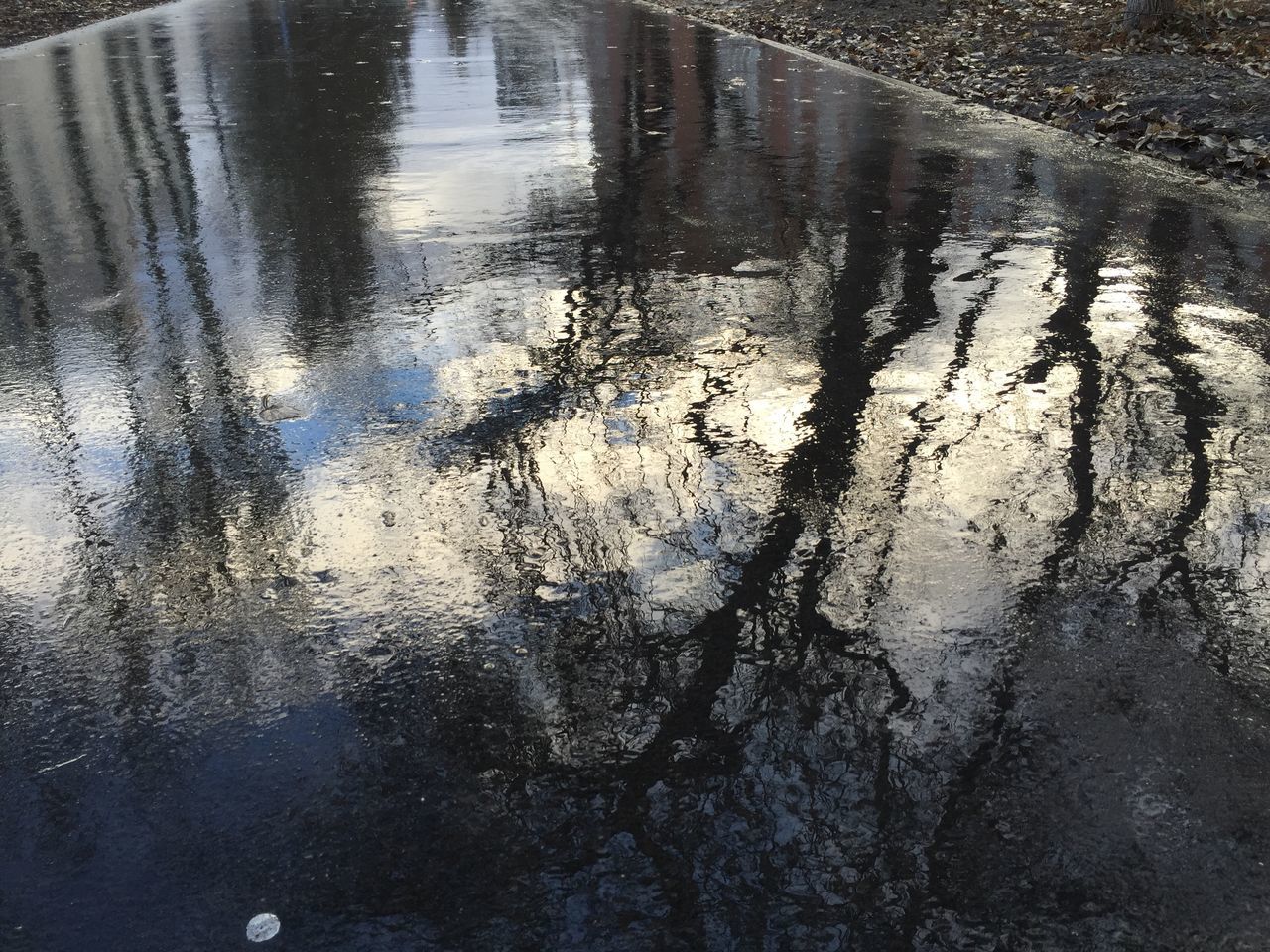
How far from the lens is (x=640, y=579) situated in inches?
140

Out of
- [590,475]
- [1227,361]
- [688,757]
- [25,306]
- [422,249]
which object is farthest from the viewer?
[422,249]

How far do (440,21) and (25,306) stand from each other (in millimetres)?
17742

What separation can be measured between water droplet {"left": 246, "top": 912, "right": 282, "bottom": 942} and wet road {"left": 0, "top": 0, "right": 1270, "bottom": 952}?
3cm

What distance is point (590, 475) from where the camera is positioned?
4.20 meters

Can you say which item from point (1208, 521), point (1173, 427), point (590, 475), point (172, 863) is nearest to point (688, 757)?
point (172, 863)

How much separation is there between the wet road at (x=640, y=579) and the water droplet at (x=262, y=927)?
3 cm

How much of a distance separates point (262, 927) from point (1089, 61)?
13582mm

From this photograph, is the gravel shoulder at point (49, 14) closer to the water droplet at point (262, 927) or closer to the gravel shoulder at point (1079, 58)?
the gravel shoulder at point (1079, 58)

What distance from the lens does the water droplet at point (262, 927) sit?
7.64ft

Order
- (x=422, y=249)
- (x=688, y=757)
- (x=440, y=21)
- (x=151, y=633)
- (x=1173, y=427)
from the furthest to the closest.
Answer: (x=440, y=21) → (x=422, y=249) → (x=1173, y=427) → (x=151, y=633) → (x=688, y=757)

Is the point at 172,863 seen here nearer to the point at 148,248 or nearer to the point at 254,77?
the point at 148,248

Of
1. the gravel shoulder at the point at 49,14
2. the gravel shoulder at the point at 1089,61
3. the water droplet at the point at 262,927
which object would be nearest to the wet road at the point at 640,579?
the water droplet at the point at 262,927

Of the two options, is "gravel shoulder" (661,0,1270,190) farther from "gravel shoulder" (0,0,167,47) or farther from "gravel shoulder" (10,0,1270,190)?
"gravel shoulder" (0,0,167,47)

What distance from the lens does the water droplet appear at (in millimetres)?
2328
